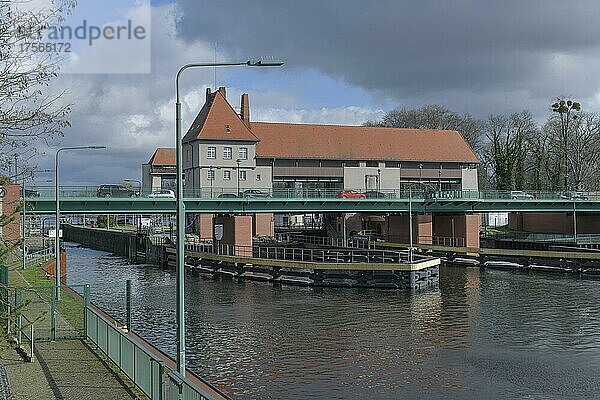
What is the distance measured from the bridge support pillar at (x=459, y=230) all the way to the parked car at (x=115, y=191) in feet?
108

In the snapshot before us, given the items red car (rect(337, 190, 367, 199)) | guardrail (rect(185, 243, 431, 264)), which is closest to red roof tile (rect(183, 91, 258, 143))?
red car (rect(337, 190, 367, 199))

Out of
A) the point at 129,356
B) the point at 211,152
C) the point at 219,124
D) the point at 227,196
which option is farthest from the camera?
the point at 219,124

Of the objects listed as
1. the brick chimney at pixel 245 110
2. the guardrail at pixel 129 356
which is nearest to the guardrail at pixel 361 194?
the brick chimney at pixel 245 110

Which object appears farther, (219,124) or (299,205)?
(219,124)

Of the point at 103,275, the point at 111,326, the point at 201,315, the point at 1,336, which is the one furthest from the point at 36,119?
the point at 103,275

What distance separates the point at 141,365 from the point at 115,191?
132ft

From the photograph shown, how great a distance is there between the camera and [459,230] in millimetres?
73688

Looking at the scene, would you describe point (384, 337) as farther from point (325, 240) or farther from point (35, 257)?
point (325, 240)

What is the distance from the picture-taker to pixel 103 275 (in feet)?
198

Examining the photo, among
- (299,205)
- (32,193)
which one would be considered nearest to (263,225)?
(299,205)

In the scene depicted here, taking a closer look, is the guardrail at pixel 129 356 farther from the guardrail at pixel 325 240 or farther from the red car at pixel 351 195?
the guardrail at pixel 325 240

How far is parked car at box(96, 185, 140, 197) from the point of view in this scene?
178 feet

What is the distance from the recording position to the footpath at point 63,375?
16.3m

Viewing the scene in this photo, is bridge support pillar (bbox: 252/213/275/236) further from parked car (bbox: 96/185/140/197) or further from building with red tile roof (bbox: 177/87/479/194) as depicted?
parked car (bbox: 96/185/140/197)
